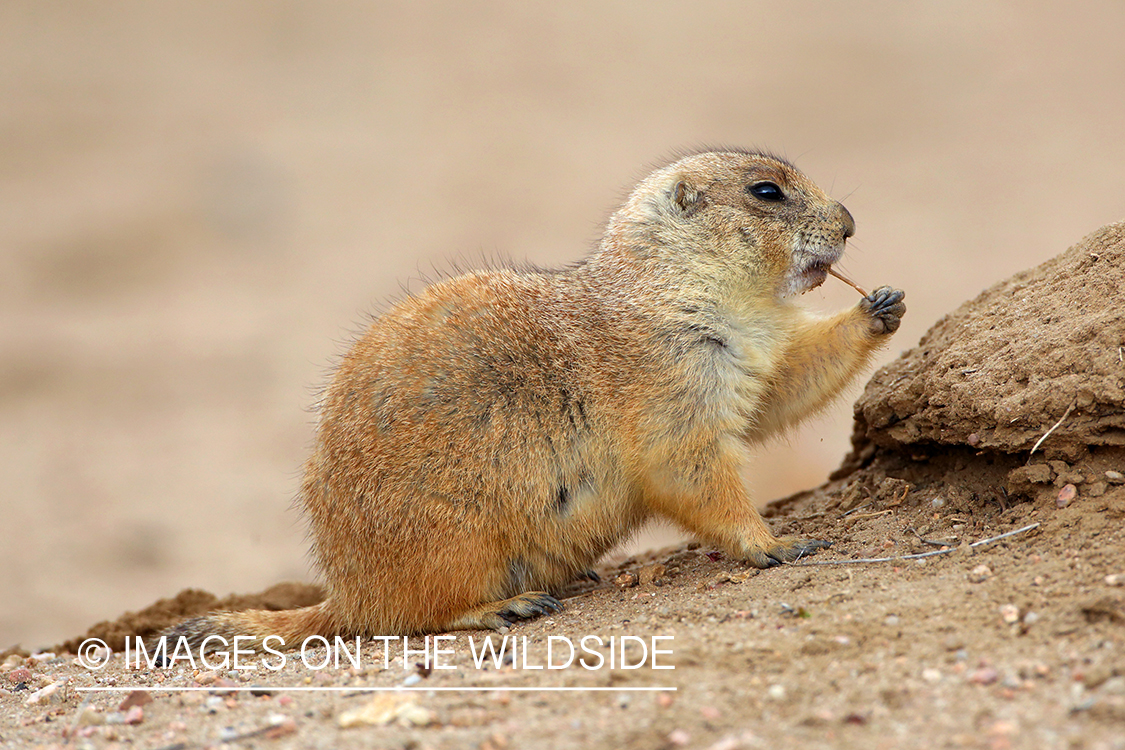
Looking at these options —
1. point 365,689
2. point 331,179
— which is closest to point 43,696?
point 365,689

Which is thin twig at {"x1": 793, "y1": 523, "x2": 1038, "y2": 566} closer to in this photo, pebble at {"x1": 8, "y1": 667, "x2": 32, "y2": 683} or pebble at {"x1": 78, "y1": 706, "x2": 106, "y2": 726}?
pebble at {"x1": 78, "y1": 706, "x2": 106, "y2": 726}

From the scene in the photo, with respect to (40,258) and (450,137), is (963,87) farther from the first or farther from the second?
(40,258)

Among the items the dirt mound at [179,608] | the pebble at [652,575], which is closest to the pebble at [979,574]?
the pebble at [652,575]

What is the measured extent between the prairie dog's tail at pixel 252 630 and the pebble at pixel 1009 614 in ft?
11.2

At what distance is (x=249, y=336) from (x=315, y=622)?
1088cm

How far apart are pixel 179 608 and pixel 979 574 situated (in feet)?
17.2

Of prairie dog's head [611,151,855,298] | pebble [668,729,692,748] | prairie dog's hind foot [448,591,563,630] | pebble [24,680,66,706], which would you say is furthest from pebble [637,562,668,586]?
pebble [24,680,66,706]

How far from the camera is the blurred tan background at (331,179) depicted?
12711 mm

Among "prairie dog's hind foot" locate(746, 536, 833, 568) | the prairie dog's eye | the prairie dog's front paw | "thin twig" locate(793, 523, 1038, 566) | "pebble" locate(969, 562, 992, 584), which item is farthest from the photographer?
the prairie dog's eye

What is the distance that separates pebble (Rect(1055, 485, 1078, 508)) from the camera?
4.81m

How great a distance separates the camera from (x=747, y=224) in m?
6.16

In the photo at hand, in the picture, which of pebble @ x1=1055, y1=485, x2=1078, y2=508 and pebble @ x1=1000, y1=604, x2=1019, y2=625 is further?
pebble @ x1=1055, y1=485, x2=1078, y2=508

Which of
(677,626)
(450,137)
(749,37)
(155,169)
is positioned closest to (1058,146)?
(749,37)

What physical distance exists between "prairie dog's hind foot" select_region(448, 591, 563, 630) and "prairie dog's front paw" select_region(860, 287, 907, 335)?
236 centimetres
